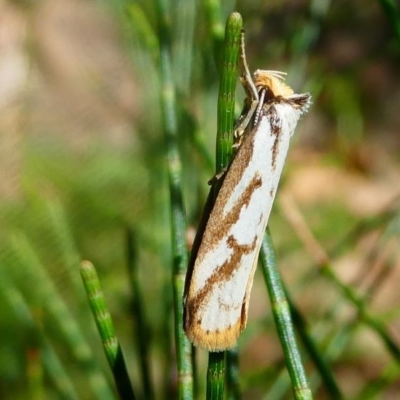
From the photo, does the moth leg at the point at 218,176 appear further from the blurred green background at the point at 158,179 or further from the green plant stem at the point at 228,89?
the blurred green background at the point at 158,179

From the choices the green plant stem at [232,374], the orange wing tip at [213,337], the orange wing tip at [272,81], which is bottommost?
the orange wing tip at [213,337]

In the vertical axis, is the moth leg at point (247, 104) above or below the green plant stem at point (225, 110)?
above

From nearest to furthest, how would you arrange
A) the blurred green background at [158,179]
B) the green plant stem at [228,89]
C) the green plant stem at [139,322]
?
the green plant stem at [228,89] → the green plant stem at [139,322] → the blurred green background at [158,179]

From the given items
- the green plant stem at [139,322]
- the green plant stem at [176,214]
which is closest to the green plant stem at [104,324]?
the green plant stem at [176,214]

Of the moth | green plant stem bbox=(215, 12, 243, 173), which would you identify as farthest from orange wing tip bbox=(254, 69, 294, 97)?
green plant stem bbox=(215, 12, 243, 173)

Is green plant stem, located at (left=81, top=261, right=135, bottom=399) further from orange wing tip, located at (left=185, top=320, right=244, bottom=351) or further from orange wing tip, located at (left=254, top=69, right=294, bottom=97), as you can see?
orange wing tip, located at (left=254, top=69, right=294, bottom=97)

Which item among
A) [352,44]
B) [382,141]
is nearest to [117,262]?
[382,141]

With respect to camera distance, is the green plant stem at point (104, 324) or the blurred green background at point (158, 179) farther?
the blurred green background at point (158, 179)

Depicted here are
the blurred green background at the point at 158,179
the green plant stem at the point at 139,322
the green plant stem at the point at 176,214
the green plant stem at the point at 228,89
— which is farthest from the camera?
the blurred green background at the point at 158,179
